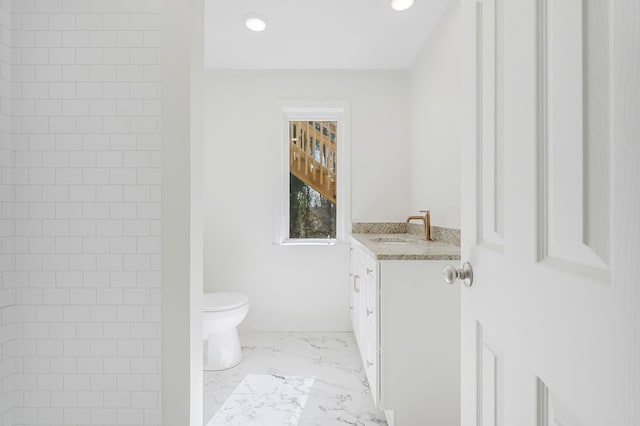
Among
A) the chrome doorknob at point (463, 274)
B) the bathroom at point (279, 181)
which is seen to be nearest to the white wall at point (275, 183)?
the bathroom at point (279, 181)

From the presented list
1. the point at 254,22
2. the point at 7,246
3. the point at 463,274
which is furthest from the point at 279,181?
the point at 463,274

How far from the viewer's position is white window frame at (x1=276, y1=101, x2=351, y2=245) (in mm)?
3131

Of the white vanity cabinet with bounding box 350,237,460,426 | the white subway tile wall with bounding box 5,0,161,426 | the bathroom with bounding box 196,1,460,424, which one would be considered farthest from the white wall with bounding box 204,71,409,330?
the white subway tile wall with bounding box 5,0,161,426

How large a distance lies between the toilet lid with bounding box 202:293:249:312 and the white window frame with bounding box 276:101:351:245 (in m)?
0.71

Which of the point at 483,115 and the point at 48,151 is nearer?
the point at 483,115

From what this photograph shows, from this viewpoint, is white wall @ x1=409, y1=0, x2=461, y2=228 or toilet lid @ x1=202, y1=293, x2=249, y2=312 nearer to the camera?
white wall @ x1=409, y1=0, x2=461, y2=228

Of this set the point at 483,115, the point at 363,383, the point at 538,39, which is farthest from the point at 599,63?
the point at 363,383

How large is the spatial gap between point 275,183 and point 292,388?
1674 millimetres

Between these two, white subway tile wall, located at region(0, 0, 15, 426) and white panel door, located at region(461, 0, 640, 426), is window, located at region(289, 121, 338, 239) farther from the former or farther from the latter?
white panel door, located at region(461, 0, 640, 426)

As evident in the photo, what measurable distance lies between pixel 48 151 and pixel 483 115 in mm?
1487

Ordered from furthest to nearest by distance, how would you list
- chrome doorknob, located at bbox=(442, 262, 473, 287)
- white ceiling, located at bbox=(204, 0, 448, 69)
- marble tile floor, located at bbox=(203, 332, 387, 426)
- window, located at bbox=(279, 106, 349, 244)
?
window, located at bbox=(279, 106, 349, 244) → white ceiling, located at bbox=(204, 0, 448, 69) → marble tile floor, located at bbox=(203, 332, 387, 426) → chrome doorknob, located at bbox=(442, 262, 473, 287)

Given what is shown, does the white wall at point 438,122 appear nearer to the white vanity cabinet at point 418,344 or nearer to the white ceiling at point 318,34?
the white ceiling at point 318,34

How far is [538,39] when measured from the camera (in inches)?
21.5

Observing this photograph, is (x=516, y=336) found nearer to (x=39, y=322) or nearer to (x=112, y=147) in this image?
(x=112, y=147)
